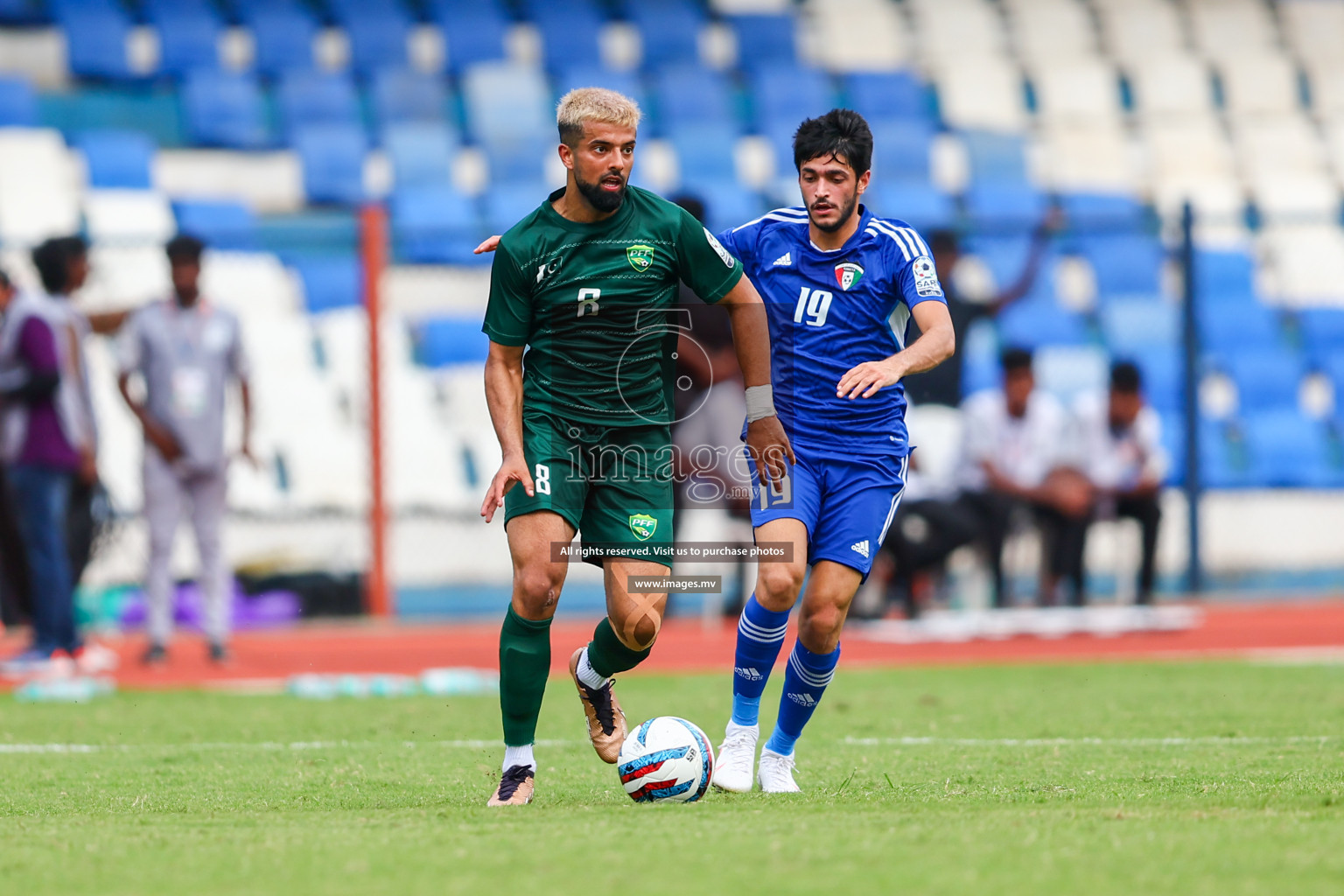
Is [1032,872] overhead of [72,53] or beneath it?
beneath

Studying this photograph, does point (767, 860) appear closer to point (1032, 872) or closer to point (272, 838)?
point (1032, 872)

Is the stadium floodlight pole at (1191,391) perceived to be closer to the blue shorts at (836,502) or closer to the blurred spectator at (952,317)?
the blurred spectator at (952,317)

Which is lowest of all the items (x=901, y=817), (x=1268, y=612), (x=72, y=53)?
(x=1268, y=612)

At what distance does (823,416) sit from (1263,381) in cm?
1089

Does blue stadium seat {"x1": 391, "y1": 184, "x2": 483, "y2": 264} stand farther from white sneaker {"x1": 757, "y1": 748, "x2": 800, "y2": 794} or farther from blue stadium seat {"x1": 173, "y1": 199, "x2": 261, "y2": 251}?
white sneaker {"x1": 757, "y1": 748, "x2": 800, "y2": 794}

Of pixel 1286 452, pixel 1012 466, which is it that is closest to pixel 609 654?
pixel 1012 466

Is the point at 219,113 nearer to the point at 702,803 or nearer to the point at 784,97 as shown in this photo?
the point at 784,97

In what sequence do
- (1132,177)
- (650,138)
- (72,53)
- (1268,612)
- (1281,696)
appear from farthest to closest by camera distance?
(1132,177) < (650,138) < (72,53) < (1268,612) < (1281,696)

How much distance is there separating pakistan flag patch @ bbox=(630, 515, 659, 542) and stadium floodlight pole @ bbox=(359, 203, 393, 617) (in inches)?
263

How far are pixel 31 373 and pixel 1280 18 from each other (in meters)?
16.6

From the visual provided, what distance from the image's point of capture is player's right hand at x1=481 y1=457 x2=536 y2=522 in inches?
206

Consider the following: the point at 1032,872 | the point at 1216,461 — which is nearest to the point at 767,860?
the point at 1032,872

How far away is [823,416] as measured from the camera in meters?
5.94

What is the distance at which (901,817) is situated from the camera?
480cm
